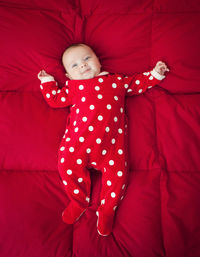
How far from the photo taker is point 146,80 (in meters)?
1.28

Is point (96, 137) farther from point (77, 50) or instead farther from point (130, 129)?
point (77, 50)

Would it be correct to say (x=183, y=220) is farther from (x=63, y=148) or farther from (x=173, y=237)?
(x=63, y=148)

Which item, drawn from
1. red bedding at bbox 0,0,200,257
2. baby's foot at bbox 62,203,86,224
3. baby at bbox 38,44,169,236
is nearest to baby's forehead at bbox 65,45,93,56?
baby at bbox 38,44,169,236

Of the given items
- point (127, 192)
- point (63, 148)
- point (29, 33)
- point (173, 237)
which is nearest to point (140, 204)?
point (127, 192)

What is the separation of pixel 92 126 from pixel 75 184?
11.0 inches

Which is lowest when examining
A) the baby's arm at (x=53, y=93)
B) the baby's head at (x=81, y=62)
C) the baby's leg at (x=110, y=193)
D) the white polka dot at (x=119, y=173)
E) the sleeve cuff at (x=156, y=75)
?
the baby's leg at (x=110, y=193)

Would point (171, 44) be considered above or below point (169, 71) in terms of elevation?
above

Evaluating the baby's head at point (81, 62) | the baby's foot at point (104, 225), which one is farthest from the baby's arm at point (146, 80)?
the baby's foot at point (104, 225)

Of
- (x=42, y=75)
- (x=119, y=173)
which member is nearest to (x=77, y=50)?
(x=42, y=75)

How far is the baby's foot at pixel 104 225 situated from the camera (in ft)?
3.40

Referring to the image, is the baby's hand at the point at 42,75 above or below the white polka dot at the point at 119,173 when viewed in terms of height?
above

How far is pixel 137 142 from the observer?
122 centimetres

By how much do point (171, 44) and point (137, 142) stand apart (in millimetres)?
565

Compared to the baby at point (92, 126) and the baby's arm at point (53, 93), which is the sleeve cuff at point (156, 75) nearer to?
the baby at point (92, 126)
